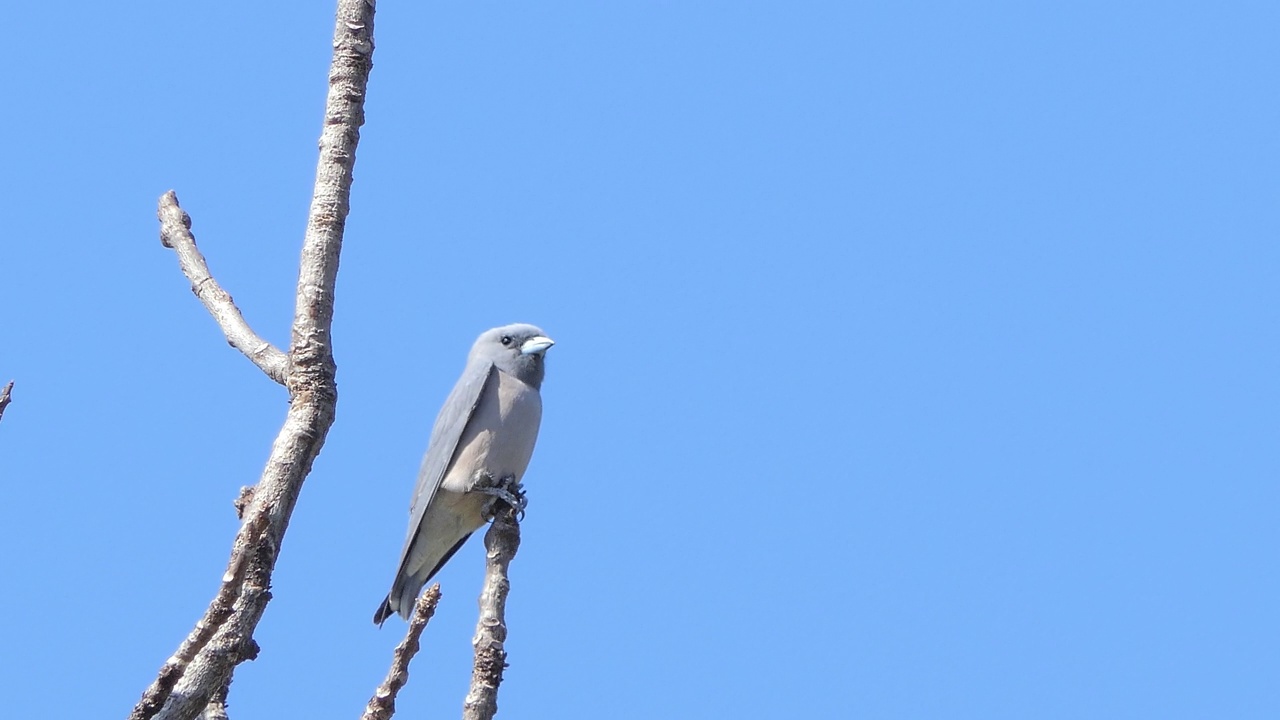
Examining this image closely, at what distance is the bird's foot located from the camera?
27.0ft

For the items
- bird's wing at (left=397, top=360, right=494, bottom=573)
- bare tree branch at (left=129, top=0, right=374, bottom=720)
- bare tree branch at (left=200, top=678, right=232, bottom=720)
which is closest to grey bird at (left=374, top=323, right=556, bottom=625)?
bird's wing at (left=397, top=360, right=494, bottom=573)

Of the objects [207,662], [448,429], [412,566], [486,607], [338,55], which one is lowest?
[207,662]

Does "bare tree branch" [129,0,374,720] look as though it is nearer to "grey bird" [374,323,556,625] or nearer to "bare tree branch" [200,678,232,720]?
"bare tree branch" [200,678,232,720]

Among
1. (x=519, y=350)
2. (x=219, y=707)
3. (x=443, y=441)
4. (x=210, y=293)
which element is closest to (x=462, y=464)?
(x=443, y=441)

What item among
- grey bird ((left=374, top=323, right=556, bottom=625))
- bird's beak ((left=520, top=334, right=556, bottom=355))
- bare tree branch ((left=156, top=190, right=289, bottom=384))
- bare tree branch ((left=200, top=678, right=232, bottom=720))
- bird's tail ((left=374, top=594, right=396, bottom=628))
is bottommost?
bare tree branch ((left=200, top=678, right=232, bottom=720))

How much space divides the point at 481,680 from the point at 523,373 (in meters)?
5.58

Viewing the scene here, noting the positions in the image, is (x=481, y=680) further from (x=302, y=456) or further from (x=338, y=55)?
(x=338, y=55)

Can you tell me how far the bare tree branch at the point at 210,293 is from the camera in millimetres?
5320

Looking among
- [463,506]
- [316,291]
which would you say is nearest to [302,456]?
[316,291]

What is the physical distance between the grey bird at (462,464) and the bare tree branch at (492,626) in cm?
358

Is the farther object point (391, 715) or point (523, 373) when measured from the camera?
point (523, 373)

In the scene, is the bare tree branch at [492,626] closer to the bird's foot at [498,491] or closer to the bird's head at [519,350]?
the bird's foot at [498,491]

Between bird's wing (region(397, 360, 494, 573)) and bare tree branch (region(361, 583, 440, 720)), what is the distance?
4829mm

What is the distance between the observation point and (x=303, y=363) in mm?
4848
